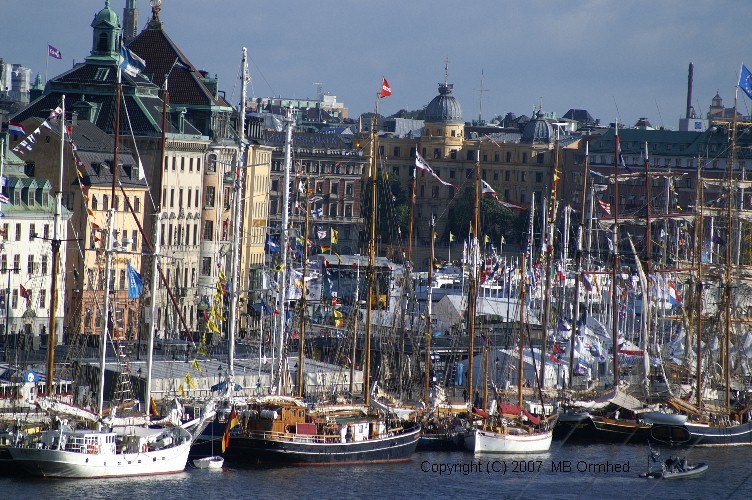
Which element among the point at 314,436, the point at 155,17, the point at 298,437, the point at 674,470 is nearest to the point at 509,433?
the point at 674,470

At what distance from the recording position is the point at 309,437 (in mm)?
101062

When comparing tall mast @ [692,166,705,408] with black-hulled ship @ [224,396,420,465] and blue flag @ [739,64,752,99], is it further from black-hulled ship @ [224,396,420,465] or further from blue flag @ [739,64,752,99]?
black-hulled ship @ [224,396,420,465]

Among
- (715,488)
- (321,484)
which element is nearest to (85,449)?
(321,484)

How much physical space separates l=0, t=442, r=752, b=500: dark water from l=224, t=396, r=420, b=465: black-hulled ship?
0.77 m

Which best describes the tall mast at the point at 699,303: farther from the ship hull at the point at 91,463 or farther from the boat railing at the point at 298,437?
the ship hull at the point at 91,463

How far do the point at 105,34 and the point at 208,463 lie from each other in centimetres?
5497

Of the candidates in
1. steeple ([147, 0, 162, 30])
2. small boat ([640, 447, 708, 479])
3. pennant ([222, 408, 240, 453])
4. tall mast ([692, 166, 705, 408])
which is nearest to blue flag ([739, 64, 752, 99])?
tall mast ([692, 166, 705, 408])

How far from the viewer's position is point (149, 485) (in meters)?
92.8

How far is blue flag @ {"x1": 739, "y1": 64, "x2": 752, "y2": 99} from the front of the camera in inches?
4690

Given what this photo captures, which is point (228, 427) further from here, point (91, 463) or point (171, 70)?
point (171, 70)

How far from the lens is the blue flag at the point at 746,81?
391 feet

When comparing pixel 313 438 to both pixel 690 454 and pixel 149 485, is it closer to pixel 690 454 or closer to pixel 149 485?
pixel 149 485

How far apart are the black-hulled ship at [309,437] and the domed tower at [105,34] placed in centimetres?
4868

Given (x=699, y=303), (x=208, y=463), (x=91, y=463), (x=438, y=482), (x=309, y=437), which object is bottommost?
(x=438, y=482)
